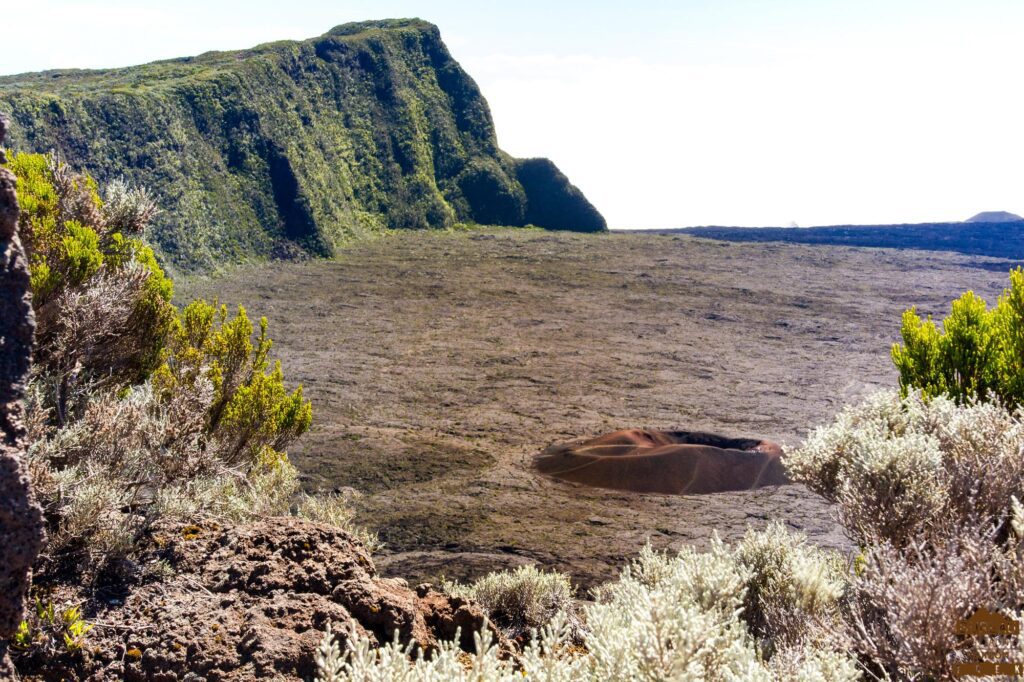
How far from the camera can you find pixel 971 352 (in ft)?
32.6

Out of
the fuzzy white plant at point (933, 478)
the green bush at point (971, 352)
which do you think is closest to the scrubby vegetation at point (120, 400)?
the fuzzy white plant at point (933, 478)

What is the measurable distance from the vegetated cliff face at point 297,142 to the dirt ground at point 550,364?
2993mm

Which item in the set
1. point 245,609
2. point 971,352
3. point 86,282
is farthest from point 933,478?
point 86,282

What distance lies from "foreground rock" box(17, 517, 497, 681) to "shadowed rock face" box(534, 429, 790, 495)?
965 centimetres

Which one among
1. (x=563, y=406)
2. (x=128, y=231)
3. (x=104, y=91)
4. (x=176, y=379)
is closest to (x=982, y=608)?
(x=176, y=379)

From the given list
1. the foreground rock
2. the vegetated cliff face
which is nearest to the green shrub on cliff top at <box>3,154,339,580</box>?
the foreground rock

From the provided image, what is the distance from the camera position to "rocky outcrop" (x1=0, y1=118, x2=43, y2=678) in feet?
11.3

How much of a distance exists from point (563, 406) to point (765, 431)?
4688mm

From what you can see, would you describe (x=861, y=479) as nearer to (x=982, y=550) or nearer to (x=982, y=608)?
(x=982, y=550)

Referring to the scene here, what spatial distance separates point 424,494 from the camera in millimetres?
13492

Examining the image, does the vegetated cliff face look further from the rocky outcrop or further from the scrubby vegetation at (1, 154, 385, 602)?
the rocky outcrop

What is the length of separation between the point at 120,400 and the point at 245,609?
296cm

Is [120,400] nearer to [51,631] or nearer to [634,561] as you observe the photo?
[51,631]

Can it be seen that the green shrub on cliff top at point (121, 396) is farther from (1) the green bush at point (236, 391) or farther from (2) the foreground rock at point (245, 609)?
(2) the foreground rock at point (245, 609)
